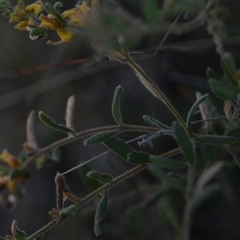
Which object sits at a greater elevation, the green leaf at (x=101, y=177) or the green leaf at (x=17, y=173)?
the green leaf at (x=17, y=173)

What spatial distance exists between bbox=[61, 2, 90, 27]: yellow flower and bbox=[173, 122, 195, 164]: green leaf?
0.22 metres

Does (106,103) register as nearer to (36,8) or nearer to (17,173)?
(17,173)

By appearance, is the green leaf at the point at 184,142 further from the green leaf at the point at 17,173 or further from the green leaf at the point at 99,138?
the green leaf at the point at 17,173

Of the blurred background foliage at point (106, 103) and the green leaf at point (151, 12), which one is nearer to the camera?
the green leaf at point (151, 12)

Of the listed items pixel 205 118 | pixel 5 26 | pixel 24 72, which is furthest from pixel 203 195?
pixel 5 26

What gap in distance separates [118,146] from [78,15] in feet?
0.86

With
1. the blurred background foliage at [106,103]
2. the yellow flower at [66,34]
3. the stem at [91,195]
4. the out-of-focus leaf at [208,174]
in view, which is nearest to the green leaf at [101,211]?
the stem at [91,195]

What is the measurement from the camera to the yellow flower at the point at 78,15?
2.37 feet

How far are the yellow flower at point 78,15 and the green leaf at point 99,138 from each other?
0.21 meters

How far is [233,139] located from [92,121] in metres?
1.11

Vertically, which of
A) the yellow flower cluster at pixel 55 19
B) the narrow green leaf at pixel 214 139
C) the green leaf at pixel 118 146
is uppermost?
the yellow flower cluster at pixel 55 19

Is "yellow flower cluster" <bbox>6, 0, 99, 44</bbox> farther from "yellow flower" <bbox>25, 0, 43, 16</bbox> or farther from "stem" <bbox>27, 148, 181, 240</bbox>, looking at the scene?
"stem" <bbox>27, 148, 181, 240</bbox>

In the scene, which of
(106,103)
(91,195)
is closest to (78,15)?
(91,195)

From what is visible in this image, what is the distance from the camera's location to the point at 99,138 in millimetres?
837
